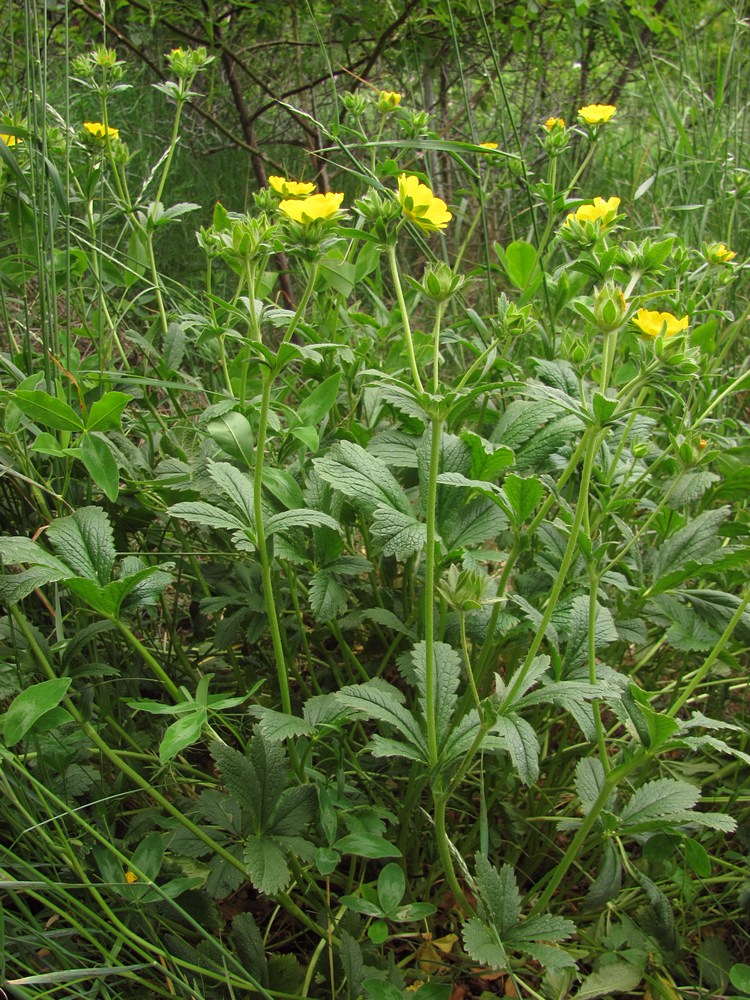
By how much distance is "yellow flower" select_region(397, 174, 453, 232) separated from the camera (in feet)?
2.41

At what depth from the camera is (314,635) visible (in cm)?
108

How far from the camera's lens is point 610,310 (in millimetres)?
660

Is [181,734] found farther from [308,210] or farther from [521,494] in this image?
[308,210]

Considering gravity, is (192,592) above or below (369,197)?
below

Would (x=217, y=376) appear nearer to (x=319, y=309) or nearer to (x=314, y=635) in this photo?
(x=319, y=309)

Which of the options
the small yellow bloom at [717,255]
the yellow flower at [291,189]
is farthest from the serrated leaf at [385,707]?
the small yellow bloom at [717,255]

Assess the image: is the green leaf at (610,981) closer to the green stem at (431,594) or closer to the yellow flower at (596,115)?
the green stem at (431,594)

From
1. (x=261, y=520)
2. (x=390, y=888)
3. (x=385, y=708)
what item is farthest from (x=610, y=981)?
(x=261, y=520)

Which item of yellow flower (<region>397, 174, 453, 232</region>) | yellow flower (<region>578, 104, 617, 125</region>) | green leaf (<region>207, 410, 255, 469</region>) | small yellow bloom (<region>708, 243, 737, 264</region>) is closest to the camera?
yellow flower (<region>397, 174, 453, 232</region>)

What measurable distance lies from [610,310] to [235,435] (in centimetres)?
39

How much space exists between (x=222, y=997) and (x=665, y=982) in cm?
45

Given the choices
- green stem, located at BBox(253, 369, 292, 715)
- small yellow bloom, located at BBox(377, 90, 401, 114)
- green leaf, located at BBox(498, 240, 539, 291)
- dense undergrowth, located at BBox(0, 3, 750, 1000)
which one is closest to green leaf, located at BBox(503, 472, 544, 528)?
dense undergrowth, located at BBox(0, 3, 750, 1000)

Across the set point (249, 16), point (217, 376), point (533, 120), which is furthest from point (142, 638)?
point (533, 120)

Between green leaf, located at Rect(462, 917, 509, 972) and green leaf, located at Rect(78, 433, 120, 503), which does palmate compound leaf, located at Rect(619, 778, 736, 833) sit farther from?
green leaf, located at Rect(78, 433, 120, 503)
